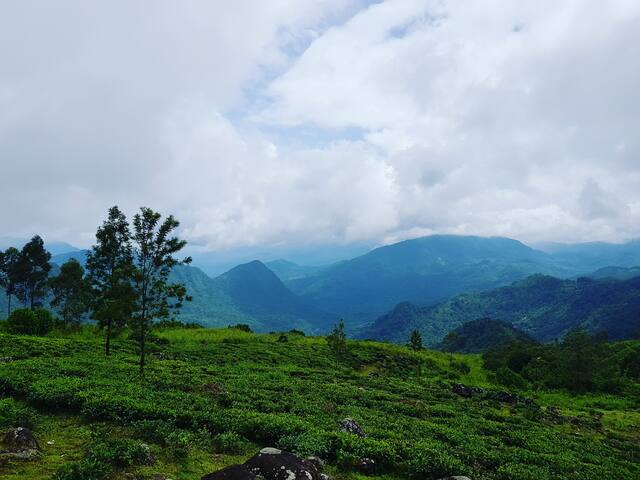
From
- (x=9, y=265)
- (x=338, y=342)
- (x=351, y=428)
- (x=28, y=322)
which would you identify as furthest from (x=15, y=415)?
(x=9, y=265)

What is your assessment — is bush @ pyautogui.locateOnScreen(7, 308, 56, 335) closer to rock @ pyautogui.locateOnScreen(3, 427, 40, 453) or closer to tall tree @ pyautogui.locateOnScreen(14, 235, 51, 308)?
rock @ pyautogui.locateOnScreen(3, 427, 40, 453)

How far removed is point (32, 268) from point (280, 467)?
126 meters

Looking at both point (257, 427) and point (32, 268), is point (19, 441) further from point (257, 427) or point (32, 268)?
point (32, 268)

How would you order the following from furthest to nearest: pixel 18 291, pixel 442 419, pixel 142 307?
1. pixel 18 291
2. pixel 142 307
3. pixel 442 419

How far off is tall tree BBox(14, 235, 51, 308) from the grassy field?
278ft

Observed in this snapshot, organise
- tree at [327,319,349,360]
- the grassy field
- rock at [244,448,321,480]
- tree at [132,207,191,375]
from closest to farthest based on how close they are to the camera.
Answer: rock at [244,448,321,480]
the grassy field
tree at [132,207,191,375]
tree at [327,319,349,360]

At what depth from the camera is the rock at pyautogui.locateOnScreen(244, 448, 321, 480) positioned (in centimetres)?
1180

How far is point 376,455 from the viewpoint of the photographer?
1708 cm

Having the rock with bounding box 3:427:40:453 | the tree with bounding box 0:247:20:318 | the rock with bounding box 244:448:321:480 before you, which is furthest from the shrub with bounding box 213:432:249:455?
the tree with bounding box 0:247:20:318

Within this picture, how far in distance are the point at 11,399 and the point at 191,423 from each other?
31.8 feet

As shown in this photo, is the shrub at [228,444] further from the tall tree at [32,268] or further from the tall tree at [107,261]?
the tall tree at [32,268]

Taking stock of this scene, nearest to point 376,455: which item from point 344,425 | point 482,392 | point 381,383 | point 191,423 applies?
point 344,425

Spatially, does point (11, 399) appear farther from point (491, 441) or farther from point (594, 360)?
point (594, 360)

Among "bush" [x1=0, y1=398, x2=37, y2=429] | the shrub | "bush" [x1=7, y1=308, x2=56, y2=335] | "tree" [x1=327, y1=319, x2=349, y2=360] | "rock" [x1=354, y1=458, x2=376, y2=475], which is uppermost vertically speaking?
"bush" [x1=7, y1=308, x2=56, y2=335]
